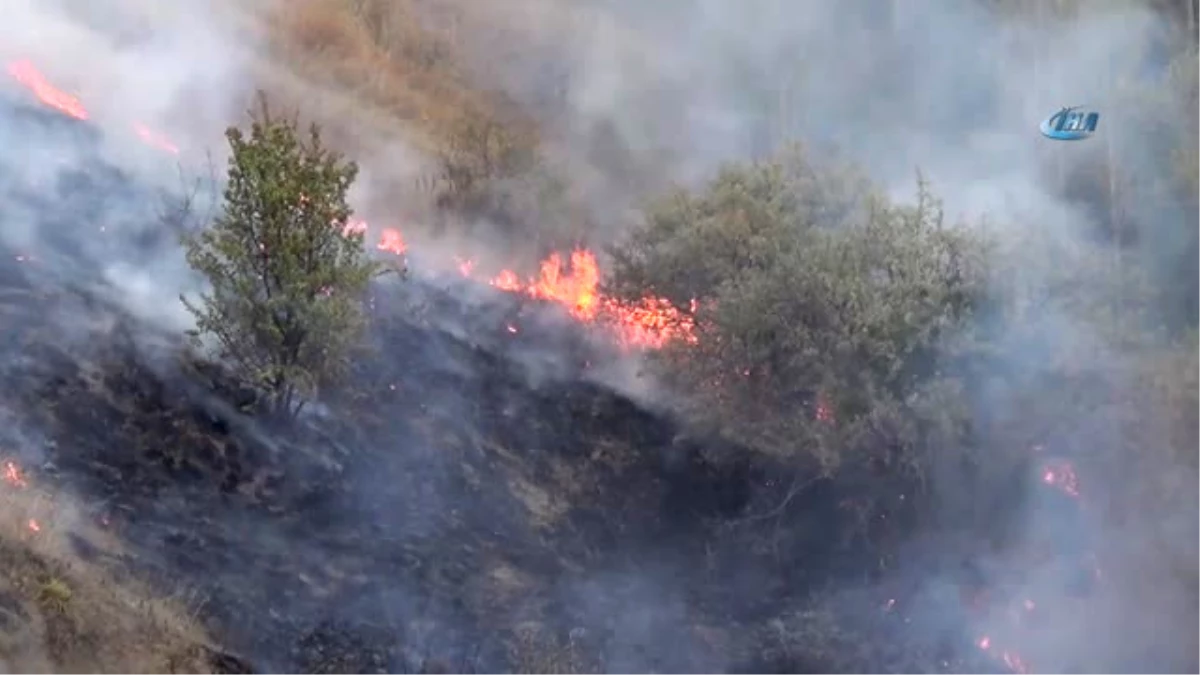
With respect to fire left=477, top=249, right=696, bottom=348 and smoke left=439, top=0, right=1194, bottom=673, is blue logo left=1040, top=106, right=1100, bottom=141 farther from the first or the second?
fire left=477, top=249, right=696, bottom=348

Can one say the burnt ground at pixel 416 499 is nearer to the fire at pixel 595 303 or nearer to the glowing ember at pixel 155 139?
the fire at pixel 595 303

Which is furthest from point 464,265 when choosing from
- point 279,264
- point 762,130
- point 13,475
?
point 13,475

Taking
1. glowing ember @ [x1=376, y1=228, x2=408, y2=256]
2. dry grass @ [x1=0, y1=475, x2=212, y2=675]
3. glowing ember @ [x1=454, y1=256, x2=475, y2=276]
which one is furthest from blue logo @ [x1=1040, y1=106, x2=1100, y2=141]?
dry grass @ [x1=0, y1=475, x2=212, y2=675]

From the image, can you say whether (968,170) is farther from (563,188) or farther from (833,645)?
(833,645)

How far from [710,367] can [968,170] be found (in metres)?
8.54

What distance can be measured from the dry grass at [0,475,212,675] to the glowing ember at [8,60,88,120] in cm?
1025

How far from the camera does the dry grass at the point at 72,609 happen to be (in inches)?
489

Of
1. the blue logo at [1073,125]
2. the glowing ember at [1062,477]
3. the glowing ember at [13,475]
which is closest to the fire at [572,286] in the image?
the glowing ember at [1062,477]

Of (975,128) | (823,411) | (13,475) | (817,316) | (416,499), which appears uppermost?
(975,128)

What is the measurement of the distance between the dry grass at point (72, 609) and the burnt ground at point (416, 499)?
18.5 inches

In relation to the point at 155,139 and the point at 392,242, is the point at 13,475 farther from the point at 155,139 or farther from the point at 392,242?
the point at 392,242

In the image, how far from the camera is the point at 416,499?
18094mm

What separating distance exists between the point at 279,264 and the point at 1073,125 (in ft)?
41.5

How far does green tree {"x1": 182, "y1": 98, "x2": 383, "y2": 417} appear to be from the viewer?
54.7ft
